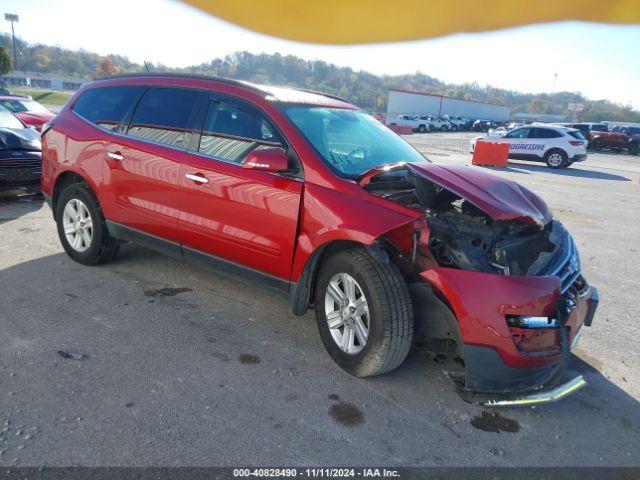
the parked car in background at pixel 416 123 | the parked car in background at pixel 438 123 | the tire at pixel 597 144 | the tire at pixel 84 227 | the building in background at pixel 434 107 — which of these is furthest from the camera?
the building in background at pixel 434 107

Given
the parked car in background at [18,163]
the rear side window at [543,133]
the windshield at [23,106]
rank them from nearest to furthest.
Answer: the parked car in background at [18,163] → the windshield at [23,106] → the rear side window at [543,133]

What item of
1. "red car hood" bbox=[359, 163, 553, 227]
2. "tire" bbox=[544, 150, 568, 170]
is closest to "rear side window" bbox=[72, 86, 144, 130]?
"red car hood" bbox=[359, 163, 553, 227]

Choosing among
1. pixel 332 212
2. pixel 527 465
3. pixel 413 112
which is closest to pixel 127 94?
pixel 332 212

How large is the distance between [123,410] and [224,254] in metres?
1.42

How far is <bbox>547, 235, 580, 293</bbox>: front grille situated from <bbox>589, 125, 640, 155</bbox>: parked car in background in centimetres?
A: 3304

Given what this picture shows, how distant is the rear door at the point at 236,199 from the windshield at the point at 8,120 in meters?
6.01

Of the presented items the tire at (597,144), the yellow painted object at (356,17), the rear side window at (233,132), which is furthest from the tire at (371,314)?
the tire at (597,144)

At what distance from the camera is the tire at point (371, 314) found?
9.76 feet

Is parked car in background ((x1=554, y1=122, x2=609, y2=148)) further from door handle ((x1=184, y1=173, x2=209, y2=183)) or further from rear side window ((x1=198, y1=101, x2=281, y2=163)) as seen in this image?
door handle ((x1=184, y1=173, x2=209, y2=183))

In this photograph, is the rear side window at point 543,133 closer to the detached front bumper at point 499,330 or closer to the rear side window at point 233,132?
the rear side window at point 233,132

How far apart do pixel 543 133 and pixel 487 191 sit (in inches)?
749

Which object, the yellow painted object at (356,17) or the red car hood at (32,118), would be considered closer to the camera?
the yellow painted object at (356,17)

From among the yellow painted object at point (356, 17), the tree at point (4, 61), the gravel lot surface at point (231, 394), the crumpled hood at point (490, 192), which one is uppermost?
the tree at point (4, 61)

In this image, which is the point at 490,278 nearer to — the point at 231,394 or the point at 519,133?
the point at 231,394
